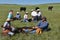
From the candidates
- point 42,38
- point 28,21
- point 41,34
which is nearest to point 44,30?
point 41,34

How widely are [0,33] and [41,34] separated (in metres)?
2.63

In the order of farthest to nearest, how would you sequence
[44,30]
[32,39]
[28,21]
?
[28,21], [44,30], [32,39]

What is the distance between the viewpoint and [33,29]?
1711 cm

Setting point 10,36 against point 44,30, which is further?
point 44,30

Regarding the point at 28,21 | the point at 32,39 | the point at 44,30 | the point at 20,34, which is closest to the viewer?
the point at 32,39

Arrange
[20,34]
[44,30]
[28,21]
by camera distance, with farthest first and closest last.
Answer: [28,21] → [44,30] → [20,34]

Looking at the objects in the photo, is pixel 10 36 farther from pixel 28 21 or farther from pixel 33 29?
pixel 28 21

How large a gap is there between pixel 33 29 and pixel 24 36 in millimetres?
1054

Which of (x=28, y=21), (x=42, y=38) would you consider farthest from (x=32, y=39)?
(x=28, y=21)

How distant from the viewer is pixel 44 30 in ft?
58.9

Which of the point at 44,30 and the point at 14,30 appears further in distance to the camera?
the point at 44,30

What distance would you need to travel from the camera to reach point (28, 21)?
84.4ft

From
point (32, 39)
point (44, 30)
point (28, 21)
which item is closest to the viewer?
point (32, 39)

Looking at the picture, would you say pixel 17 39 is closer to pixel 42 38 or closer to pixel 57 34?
pixel 42 38
